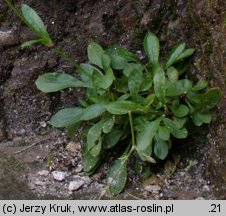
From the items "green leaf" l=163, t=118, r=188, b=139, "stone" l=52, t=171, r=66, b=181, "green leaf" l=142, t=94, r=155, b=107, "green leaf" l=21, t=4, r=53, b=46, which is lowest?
"stone" l=52, t=171, r=66, b=181

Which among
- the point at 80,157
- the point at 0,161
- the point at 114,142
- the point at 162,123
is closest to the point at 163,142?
the point at 162,123

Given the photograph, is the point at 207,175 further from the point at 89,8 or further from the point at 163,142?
the point at 89,8

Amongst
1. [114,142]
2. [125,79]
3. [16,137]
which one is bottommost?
[16,137]

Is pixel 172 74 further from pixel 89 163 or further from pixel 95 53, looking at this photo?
pixel 89 163

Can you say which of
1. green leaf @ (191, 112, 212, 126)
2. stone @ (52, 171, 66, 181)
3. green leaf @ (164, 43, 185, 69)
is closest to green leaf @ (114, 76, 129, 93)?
green leaf @ (164, 43, 185, 69)

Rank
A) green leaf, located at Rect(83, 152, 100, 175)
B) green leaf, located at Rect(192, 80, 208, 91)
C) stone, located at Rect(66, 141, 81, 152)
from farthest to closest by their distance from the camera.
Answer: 1. stone, located at Rect(66, 141, 81, 152)
2. green leaf, located at Rect(83, 152, 100, 175)
3. green leaf, located at Rect(192, 80, 208, 91)

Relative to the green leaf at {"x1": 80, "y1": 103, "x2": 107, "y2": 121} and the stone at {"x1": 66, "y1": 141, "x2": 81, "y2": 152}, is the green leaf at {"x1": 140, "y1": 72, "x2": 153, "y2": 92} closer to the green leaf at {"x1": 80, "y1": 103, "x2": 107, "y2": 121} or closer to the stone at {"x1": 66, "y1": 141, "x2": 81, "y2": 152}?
the green leaf at {"x1": 80, "y1": 103, "x2": 107, "y2": 121}

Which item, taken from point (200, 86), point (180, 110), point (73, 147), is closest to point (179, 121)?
point (180, 110)
